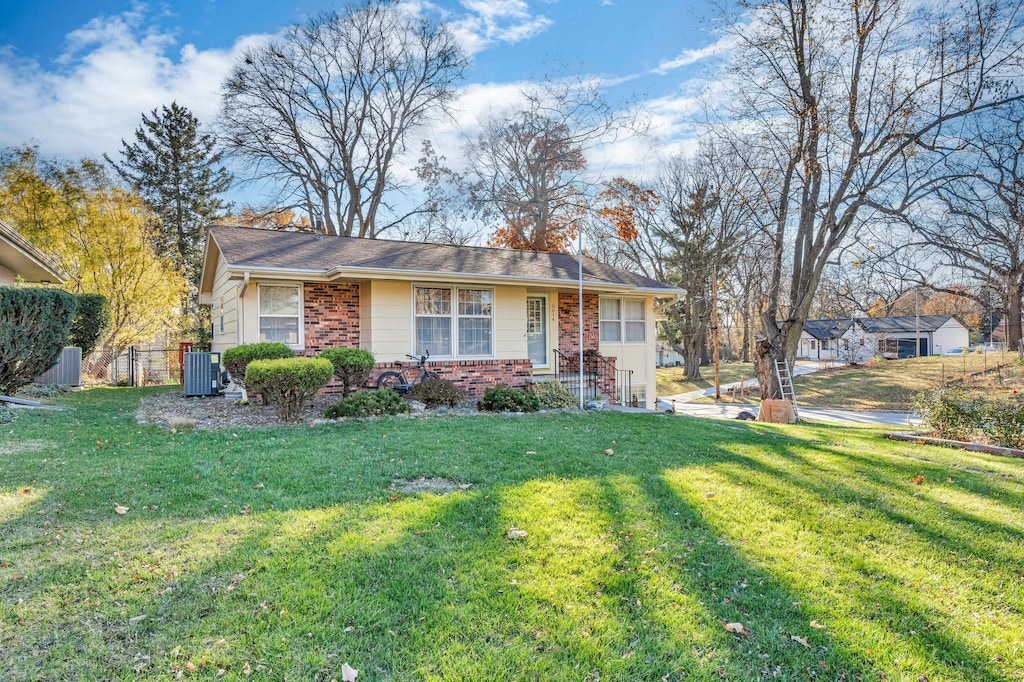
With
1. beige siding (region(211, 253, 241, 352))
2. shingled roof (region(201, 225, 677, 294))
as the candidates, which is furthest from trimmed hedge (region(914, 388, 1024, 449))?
beige siding (region(211, 253, 241, 352))

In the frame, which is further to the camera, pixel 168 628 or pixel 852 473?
pixel 852 473

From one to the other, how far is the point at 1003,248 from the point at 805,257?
487 inches

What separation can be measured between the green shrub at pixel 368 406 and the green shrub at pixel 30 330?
5.72m

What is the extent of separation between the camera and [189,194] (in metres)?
25.0

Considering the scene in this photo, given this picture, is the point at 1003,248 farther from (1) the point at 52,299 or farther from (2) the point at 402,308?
(1) the point at 52,299

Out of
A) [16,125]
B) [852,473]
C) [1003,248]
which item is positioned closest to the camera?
[852,473]

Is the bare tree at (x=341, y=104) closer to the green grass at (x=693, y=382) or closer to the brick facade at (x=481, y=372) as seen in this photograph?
the brick facade at (x=481, y=372)

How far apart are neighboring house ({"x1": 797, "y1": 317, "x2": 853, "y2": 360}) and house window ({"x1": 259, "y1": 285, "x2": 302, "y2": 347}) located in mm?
40943

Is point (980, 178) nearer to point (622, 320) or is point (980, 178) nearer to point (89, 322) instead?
point (622, 320)

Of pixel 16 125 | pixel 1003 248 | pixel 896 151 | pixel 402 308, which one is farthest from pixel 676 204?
pixel 16 125

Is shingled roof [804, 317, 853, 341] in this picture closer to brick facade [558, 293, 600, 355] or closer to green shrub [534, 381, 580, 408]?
brick facade [558, 293, 600, 355]

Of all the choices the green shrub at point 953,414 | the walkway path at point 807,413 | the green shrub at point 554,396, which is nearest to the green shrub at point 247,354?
the green shrub at point 554,396

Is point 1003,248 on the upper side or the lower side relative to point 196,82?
lower

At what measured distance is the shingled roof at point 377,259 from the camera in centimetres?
1049
